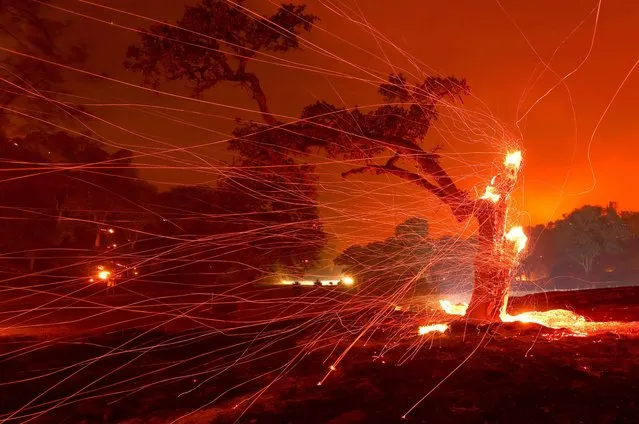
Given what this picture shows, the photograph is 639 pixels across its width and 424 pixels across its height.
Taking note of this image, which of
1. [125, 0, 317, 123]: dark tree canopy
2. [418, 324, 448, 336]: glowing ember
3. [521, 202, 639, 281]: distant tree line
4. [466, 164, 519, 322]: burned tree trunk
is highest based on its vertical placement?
[521, 202, 639, 281]: distant tree line

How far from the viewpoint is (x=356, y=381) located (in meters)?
5.23

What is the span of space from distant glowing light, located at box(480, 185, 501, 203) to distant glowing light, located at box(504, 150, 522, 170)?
470 mm

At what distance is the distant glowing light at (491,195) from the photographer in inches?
345

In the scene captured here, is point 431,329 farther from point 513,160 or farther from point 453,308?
point 513,160

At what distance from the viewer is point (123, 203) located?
26.5m

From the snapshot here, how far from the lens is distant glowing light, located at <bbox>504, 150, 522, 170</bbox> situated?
A: 8477mm

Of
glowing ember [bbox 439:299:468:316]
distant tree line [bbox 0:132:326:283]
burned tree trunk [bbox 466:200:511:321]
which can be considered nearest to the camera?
burned tree trunk [bbox 466:200:511:321]

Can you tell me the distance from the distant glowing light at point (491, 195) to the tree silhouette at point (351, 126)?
25mm

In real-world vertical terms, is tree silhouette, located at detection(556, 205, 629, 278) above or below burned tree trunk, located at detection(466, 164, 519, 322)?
above

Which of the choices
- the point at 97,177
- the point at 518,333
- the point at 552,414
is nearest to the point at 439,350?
the point at 518,333

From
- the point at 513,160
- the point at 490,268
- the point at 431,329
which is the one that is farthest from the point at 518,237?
the point at 431,329

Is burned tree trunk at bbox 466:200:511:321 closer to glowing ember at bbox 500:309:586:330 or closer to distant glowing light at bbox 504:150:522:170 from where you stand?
glowing ember at bbox 500:309:586:330

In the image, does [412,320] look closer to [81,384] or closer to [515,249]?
[515,249]

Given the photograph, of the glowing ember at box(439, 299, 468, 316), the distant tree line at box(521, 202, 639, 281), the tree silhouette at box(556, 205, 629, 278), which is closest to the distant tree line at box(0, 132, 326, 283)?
the glowing ember at box(439, 299, 468, 316)
